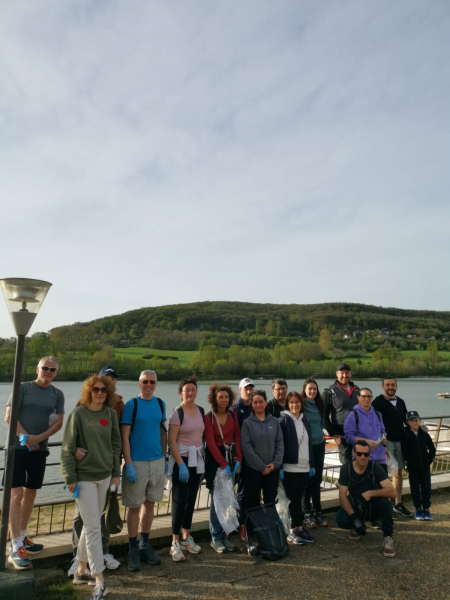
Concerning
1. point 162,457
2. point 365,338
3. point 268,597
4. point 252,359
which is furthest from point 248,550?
point 365,338

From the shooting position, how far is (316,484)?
201 inches

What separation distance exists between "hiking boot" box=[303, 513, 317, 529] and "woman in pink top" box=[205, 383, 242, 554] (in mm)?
1048

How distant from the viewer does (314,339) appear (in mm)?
101812

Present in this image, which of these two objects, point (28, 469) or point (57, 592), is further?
point (28, 469)

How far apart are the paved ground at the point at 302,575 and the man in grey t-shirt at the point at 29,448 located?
1.08ft

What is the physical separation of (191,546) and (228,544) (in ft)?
1.24

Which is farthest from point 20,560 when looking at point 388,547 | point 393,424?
point 393,424

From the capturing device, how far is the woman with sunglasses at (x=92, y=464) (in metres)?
3.46

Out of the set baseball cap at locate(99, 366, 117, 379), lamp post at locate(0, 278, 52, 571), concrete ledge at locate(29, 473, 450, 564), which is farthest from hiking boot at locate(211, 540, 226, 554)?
lamp post at locate(0, 278, 52, 571)

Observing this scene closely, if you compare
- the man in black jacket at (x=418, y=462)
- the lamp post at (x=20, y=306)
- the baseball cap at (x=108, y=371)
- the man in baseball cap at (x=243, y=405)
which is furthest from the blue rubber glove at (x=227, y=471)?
the man in black jacket at (x=418, y=462)

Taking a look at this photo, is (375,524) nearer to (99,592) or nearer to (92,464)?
(99,592)

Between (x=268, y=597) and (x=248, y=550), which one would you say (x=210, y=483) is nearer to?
(x=248, y=550)

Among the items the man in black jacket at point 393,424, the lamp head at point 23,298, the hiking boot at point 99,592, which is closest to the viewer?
the hiking boot at point 99,592

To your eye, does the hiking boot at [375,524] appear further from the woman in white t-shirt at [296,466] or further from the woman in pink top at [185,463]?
the woman in pink top at [185,463]
